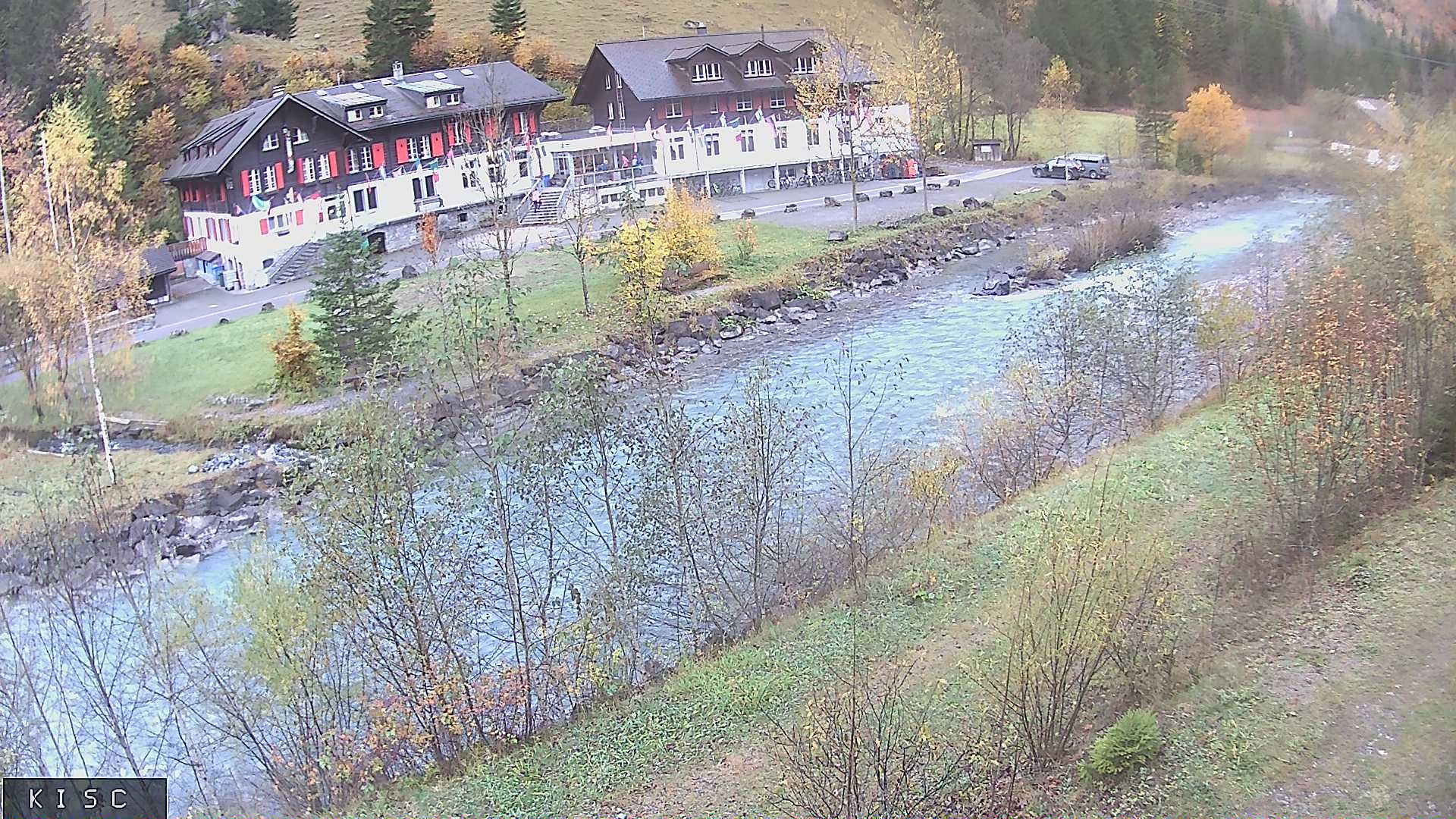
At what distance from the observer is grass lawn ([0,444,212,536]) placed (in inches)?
741

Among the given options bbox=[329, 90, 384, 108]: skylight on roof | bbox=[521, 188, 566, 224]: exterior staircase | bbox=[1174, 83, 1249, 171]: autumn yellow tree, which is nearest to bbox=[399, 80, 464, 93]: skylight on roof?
bbox=[329, 90, 384, 108]: skylight on roof

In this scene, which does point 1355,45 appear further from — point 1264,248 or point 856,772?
point 1264,248

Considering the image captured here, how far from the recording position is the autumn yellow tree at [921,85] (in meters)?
40.4

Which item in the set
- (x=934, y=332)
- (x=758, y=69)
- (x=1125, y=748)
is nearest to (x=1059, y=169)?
(x=758, y=69)

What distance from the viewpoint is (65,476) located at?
1850 centimetres

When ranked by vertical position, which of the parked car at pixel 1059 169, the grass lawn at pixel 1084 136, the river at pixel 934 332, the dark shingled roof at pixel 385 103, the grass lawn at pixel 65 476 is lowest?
the grass lawn at pixel 65 476

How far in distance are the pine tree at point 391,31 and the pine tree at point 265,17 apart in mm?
A: 4813

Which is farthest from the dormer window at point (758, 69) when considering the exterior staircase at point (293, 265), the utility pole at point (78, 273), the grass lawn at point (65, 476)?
the grass lawn at point (65, 476)

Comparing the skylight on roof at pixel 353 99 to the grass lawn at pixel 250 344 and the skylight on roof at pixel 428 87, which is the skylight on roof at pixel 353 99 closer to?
the skylight on roof at pixel 428 87

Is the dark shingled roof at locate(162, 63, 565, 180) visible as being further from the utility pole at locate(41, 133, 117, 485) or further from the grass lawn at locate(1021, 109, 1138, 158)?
the grass lawn at locate(1021, 109, 1138, 158)

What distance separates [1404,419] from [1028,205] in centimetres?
2720

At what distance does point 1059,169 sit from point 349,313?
87.8 feet

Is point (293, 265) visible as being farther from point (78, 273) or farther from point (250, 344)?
point (78, 273)

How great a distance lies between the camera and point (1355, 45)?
38.3 feet
